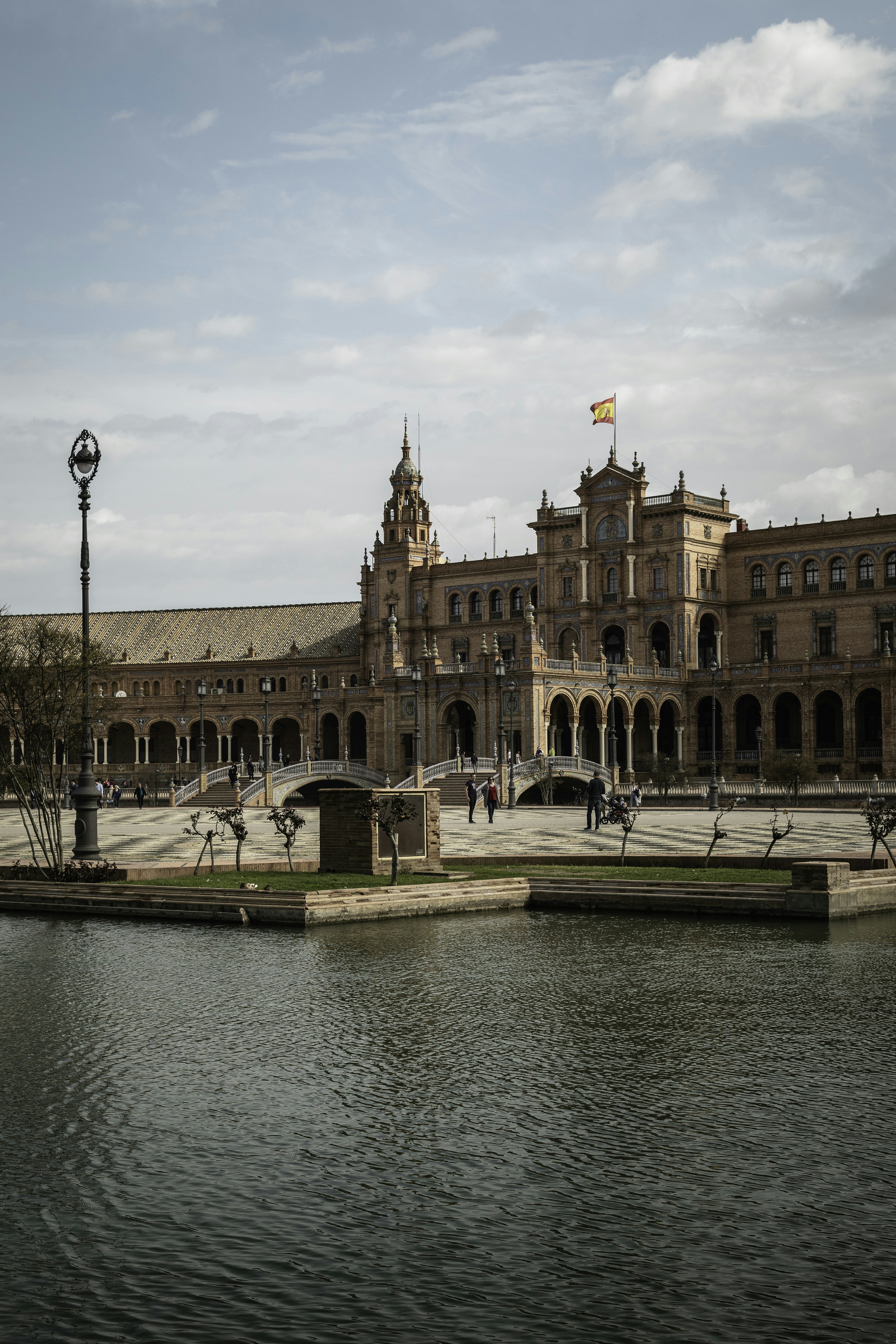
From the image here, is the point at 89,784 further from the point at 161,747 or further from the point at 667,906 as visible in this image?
the point at 161,747

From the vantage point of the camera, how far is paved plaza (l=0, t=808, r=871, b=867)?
31.6 m

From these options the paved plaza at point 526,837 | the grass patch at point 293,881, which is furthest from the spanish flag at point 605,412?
the grass patch at point 293,881

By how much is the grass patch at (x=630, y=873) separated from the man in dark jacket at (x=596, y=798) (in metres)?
14.0

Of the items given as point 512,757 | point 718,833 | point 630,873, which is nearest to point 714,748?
point 512,757

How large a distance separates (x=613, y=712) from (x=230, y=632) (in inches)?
1926

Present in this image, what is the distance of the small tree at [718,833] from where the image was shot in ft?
81.4

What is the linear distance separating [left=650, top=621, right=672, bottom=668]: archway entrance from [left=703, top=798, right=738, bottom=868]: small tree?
2560cm

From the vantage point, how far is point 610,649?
86188 mm

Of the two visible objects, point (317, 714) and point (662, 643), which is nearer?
point (317, 714)

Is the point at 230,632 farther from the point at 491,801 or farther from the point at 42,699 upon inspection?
the point at 42,699

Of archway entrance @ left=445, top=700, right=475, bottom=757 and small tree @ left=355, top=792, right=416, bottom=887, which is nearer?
small tree @ left=355, top=792, right=416, bottom=887

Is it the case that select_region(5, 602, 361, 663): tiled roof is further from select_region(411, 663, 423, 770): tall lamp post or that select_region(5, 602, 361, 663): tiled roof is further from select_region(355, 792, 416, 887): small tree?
select_region(355, 792, 416, 887): small tree

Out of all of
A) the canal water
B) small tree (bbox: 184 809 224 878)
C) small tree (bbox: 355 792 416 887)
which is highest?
small tree (bbox: 355 792 416 887)

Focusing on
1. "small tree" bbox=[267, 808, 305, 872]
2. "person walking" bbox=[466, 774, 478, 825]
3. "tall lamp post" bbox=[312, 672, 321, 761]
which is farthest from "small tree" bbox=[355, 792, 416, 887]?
"tall lamp post" bbox=[312, 672, 321, 761]
